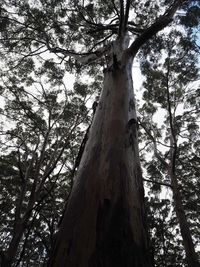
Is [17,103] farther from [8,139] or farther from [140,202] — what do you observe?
[140,202]

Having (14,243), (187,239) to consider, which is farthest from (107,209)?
(187,239)

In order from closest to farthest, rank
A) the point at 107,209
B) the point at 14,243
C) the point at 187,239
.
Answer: the point at 107,209 → the point at 14,243 → the point at 187,239

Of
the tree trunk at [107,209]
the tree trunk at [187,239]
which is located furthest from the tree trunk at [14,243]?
Answer: the tree trunk at [187,239]

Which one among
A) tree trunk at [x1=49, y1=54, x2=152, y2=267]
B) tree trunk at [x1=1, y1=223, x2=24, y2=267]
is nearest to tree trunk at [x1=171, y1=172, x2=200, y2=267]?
tree trunk at [x1=1, y1=223, x2=24, y2=267]

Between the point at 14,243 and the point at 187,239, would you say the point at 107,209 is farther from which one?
the point at 187,239

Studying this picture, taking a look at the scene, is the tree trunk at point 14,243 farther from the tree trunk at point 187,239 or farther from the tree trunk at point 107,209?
the tree trunk at point 187,239

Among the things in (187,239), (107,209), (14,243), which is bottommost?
(107,209)

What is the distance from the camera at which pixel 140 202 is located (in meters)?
1.27

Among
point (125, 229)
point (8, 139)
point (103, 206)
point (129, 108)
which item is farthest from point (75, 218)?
point (8, 139)

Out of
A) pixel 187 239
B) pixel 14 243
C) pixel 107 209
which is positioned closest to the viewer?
pixel 107 209

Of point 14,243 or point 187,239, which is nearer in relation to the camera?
point 14,243

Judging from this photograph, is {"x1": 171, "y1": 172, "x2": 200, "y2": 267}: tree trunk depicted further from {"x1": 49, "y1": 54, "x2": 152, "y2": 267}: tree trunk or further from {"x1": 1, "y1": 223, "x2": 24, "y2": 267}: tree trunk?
{"x1": 49, "y1": 54, "x2": 152, "y2": 267}: tree trunk

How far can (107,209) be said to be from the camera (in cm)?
110

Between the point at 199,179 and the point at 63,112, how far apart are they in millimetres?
7124
